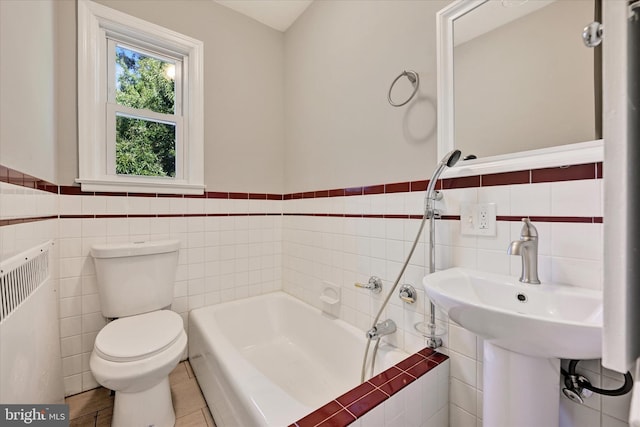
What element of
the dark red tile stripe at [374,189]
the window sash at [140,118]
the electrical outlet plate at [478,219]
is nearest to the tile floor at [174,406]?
the window sash at [140,118]

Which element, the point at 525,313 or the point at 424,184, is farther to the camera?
the point at 424,184

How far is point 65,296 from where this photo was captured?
1.57 m

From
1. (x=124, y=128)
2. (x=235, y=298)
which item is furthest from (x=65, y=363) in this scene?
(x=124, y=128)

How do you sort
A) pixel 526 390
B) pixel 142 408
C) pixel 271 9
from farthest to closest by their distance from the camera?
pixel 271 9 → pixel 142 408 → pixel 526 390

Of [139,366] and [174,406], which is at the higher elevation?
[139,366]

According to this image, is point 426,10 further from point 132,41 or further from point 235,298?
point 235,298

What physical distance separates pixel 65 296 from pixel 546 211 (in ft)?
7.88

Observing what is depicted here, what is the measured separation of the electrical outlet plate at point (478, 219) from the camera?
→ 3.49ft

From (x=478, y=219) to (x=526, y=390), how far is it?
0.59 meters

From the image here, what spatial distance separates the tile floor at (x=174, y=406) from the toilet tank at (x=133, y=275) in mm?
493

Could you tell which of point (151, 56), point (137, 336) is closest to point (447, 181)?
point (137, 336)

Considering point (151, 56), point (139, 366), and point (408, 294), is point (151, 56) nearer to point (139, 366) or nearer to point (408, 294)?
point (139, 366)

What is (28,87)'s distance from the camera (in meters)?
1.05

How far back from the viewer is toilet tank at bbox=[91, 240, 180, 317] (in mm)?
1549
